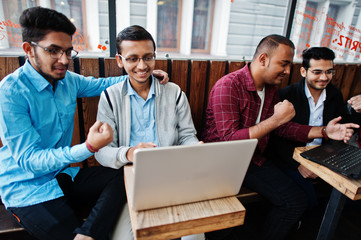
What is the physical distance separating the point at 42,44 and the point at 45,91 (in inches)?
10.9

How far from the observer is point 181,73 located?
2.17 meters

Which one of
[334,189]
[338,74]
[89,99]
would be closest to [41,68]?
[89,99]

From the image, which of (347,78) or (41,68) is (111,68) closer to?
(41,68)

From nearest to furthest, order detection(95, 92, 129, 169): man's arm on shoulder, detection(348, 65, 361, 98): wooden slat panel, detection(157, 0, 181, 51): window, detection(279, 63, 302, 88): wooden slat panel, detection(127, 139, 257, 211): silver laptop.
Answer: detection(127, 139, 257, 211): silver laptop, detection(95, 92, 129, 169): man's arm on shoulder, detection(279, 63, 302, 88): wooden slat panel, detection(348, 65, 361, 98): wooden slat panel, detection(157, 0, 181, 51): window

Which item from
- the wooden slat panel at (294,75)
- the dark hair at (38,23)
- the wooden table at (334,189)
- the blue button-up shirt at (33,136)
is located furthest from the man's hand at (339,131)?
the dark hair at (38,23)

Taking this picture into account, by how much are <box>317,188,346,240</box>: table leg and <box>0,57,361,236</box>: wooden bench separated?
0.61 meters

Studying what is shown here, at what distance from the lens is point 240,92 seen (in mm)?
1867

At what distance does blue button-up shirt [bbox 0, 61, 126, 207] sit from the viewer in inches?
49.3

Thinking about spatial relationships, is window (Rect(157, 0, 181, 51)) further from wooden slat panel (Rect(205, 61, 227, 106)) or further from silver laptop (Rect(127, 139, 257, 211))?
silver laptop (Rect(127, 139, 257, 211))

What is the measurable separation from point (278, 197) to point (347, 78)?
78.5 inches

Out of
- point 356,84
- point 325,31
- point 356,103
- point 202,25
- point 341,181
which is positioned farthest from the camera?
point 202,25

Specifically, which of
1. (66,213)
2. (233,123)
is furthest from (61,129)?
(233,123)

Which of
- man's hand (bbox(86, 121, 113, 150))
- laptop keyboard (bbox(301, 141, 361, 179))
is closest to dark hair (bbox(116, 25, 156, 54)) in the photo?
man's hand (bbox(86, 121, 113, 150))

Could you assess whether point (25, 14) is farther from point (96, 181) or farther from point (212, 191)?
point (212, 191)
